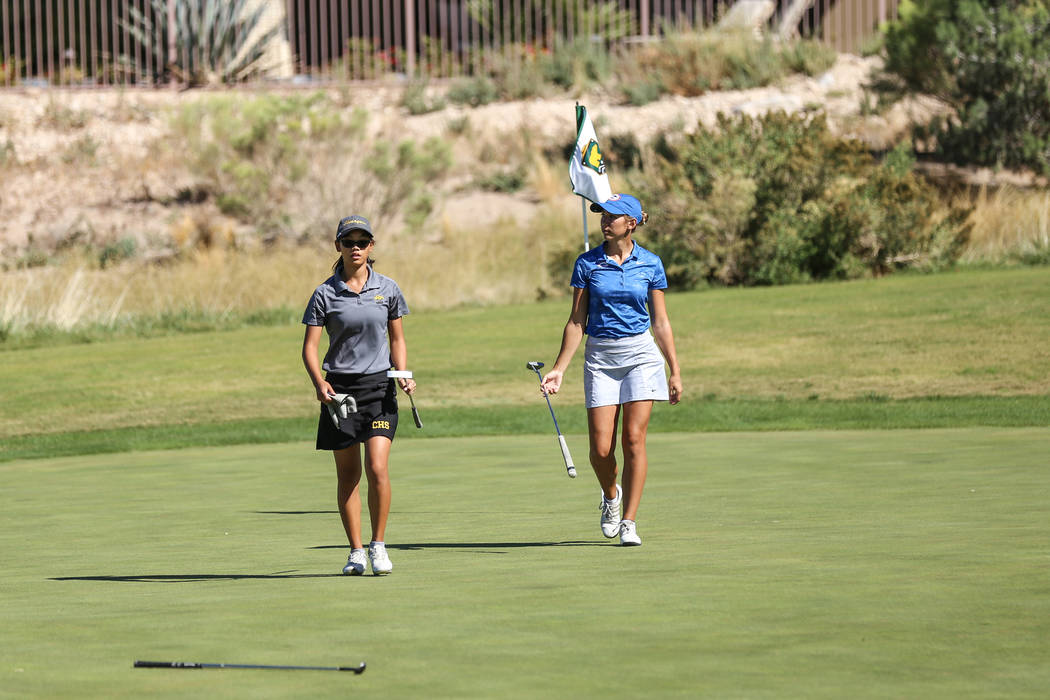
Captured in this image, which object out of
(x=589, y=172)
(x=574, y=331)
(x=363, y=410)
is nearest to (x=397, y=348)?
(x=363, y=410)

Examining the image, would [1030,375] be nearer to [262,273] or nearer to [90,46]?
[262,273]

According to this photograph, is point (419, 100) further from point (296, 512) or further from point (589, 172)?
point (296, 512)

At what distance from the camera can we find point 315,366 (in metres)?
8.82

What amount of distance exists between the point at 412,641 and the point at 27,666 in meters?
1.39

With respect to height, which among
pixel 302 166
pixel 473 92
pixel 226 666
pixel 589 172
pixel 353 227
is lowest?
pixel 226 666

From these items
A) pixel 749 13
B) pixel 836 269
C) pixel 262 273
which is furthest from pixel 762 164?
pixel 749 13

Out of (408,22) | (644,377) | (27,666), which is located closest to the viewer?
(27,666)

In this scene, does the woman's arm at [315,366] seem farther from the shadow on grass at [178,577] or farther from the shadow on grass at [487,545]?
the shadow on grass at [487,545]

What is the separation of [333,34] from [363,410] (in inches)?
1471

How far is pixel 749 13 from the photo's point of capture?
45000 mm

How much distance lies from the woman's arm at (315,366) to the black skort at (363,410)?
92 mm

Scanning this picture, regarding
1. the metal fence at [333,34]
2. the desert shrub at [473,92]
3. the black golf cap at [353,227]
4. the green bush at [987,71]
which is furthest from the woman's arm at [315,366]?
the desert shrub at [473,92]

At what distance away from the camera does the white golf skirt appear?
32.6ft

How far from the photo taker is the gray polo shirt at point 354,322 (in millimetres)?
8922
